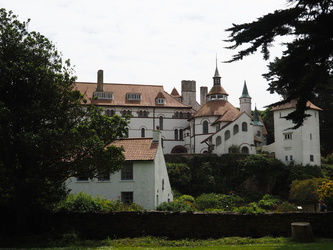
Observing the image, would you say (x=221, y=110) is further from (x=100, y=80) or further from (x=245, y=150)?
(x=100, y=80)

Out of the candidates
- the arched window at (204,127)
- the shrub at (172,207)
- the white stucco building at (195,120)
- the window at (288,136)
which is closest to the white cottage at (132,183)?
the shrub at (172,207)

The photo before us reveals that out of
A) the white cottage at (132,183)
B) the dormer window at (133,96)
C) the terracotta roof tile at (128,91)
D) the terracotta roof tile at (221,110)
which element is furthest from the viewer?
the dormer window at (133,96)

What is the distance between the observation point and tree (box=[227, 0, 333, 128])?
1041cm

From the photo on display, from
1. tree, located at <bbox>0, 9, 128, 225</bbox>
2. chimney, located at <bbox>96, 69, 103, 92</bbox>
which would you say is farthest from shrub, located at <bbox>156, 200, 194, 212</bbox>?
chimney, located at <bbox>96, 69, 103, 92</bbox>

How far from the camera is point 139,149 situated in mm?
32188

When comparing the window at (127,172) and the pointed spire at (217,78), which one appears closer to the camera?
the window at (127,172)

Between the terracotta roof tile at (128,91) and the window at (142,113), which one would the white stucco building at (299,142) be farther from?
the window at (142,113)

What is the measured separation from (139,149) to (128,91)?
38.7 meters

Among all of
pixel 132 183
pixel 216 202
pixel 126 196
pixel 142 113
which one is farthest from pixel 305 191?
pixel 142 113

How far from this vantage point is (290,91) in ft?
39.5

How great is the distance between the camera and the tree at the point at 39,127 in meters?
19.5

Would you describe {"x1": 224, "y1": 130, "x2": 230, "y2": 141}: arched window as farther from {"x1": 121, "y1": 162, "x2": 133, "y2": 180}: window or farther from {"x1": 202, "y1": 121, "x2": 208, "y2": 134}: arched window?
{"x1": 121, "y1": 162, "x2": 133, "y2": 180}: window

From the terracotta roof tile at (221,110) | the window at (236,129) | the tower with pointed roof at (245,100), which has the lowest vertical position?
the window at (236,129)

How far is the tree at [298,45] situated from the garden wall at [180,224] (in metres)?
8.72
